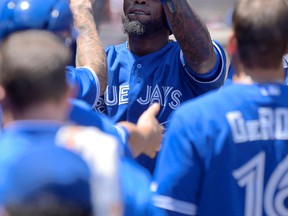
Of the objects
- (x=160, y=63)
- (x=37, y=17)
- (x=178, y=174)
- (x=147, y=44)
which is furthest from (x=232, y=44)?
(x=147, y=44)

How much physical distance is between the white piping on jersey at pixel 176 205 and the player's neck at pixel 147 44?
2.10m

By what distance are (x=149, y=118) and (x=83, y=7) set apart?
1450 millimetres

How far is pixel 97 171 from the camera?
2475 millimetres

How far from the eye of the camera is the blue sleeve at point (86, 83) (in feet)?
13.3

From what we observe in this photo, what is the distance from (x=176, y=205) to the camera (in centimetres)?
347

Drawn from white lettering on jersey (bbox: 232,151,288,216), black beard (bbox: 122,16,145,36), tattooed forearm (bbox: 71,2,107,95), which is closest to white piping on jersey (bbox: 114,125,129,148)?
white lettering on jersey (bbox: 232,151,288,216)

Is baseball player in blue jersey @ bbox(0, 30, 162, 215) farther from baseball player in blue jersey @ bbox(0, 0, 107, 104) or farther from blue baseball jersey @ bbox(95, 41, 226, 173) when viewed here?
blue baseball jersey @ bbox(95, 41, 226, 173)

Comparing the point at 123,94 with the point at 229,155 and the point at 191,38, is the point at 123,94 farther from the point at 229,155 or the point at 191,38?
the point at 229,155

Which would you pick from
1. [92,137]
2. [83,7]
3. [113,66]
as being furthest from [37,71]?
[113,66]

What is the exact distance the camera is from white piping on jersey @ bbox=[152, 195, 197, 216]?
346 cm

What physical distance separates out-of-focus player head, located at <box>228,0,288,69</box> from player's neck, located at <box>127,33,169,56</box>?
2.00 meters

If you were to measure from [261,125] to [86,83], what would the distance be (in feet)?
3.18

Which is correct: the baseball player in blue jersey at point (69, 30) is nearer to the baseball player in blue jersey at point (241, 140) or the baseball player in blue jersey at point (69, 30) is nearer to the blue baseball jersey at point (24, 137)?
the baseball player in blue jersey at point (241, 140)

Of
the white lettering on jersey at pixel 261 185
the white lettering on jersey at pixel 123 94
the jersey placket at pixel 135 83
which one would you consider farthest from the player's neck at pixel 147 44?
the white lettering on jersey at pixel 261 185
